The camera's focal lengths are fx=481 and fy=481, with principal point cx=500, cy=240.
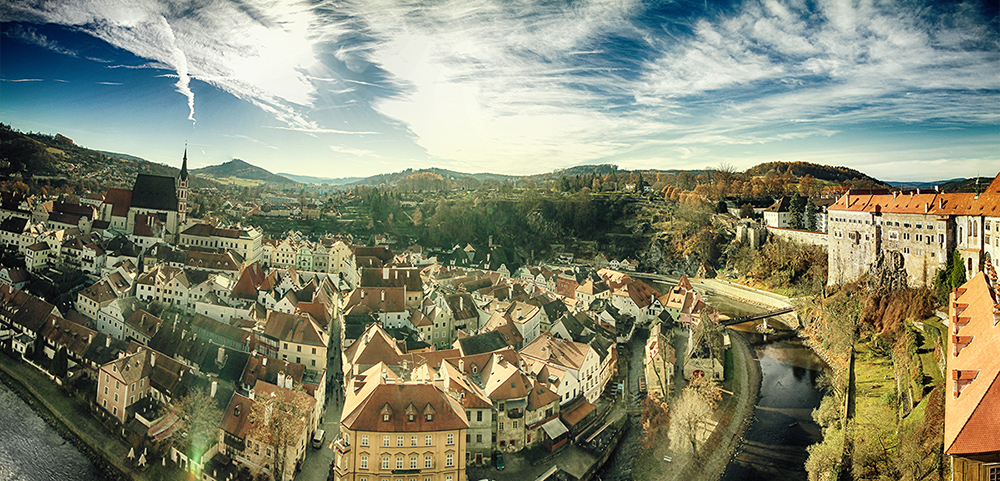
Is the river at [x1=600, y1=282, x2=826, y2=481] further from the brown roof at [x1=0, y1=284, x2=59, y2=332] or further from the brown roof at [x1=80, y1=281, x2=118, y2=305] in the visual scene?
the brown roof at [x1=0, y1=284, x2=59, y2=332]

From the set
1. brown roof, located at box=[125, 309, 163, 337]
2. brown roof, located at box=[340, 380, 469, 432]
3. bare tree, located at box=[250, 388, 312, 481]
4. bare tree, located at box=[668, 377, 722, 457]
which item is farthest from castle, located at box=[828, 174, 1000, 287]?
brown roof, located at box=[125, 309, 163, 337]

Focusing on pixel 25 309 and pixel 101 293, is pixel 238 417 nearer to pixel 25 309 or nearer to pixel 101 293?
pixel 101 293

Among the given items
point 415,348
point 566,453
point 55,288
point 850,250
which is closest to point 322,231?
point 55,288

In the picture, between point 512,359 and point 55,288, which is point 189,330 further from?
point 512,359

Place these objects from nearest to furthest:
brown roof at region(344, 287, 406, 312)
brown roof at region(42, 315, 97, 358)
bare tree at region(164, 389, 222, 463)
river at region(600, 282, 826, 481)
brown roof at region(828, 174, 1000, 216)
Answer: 1. bare tree at region(164, 389, 222, 463)
2. river at region(600, 282, 826, 481)
3. brown roof at region(828, 174, 1000, 216)
4. brown roof at region(42, 315, 97, 358)
5. brown roof at region(344, 287, 406, 312)

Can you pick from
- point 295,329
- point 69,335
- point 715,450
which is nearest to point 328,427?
point 295,329

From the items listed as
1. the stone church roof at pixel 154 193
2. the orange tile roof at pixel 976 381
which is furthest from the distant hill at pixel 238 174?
the orange tile roof at pixel 976 381
